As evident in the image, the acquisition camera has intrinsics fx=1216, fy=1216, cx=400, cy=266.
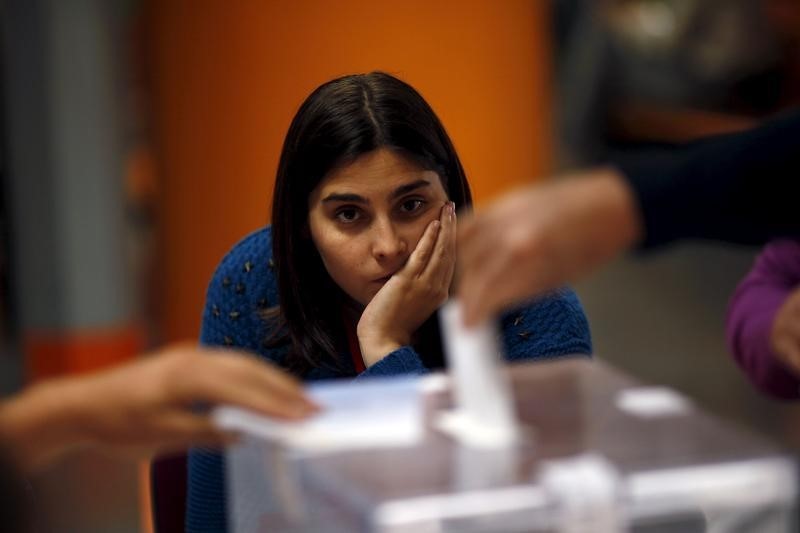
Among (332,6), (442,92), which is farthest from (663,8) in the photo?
(442,92)

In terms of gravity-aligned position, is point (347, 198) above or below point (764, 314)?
above

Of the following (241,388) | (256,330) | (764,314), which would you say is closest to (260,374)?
(241,388)

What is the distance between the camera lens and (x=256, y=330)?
56.3 inches

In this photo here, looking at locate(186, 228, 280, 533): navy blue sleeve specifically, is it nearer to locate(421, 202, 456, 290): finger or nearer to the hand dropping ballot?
locate(421, 202, 456, 290): finger

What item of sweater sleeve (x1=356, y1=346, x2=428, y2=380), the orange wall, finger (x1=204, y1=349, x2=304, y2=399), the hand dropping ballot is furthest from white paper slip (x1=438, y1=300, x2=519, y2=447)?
the orange wall

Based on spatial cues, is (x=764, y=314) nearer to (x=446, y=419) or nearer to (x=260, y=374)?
(x=446, y=419)

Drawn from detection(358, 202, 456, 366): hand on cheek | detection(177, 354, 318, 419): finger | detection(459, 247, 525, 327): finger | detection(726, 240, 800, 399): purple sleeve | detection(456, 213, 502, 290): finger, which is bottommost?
detection(726, 240, 800, 399): purple sleeve

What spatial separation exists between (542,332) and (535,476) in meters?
0.53

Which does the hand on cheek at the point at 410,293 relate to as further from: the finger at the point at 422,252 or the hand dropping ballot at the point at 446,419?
the hand dropping ballot at the point at 446,419

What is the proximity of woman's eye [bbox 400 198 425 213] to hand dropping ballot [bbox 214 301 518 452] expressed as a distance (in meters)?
0.36

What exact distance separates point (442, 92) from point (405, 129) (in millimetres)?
387

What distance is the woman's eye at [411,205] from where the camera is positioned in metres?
1.34

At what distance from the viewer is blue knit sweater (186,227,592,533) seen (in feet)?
4.59

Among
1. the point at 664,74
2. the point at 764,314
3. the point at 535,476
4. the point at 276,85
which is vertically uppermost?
the point at 276,85
